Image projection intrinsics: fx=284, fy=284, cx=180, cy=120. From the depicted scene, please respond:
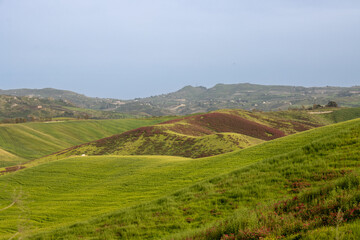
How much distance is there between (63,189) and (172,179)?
12.9 metres

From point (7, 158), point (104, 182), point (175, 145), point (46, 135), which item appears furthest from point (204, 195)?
point (46, 135)

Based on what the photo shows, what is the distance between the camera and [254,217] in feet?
29.6

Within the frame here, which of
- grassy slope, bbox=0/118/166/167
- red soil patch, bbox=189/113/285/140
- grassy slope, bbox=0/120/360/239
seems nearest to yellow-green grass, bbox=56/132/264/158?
red soil patch, bbox=189/113/285/140

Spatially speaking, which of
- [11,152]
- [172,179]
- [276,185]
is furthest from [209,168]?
[11,152]

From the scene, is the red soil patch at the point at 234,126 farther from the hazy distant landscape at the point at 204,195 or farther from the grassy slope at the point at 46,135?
the hazy distant landscape at the point at 204,195

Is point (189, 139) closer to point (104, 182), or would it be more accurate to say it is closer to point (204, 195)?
point (104, 182)

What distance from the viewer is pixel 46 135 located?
119750 millimetres

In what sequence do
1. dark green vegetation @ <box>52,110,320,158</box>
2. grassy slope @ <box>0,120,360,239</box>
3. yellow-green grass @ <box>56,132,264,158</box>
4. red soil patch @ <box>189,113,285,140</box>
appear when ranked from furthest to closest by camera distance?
red soil patch @ <box>189,113,285,140</box>
dark green vegetation @ <box>52,110,320,158</box>
yellow-green grass @ <box>56,132,264,158</box>
grassy slope @ <box>0,120,360,239</box>

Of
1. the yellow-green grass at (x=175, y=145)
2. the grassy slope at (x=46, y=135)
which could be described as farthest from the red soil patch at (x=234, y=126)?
the grassy slope at (x=46, y=135)

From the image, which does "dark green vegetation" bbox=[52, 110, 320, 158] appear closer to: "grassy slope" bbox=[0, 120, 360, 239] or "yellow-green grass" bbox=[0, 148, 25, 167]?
"yellow-green grass" bbox=[0, 148, 25, 167]

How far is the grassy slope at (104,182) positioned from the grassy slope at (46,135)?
60233 millimetres

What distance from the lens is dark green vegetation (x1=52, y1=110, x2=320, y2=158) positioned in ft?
223

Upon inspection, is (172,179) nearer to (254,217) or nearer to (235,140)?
(254,217)

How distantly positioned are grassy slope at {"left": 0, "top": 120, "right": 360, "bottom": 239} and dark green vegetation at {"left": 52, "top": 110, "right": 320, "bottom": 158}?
3267 cm
